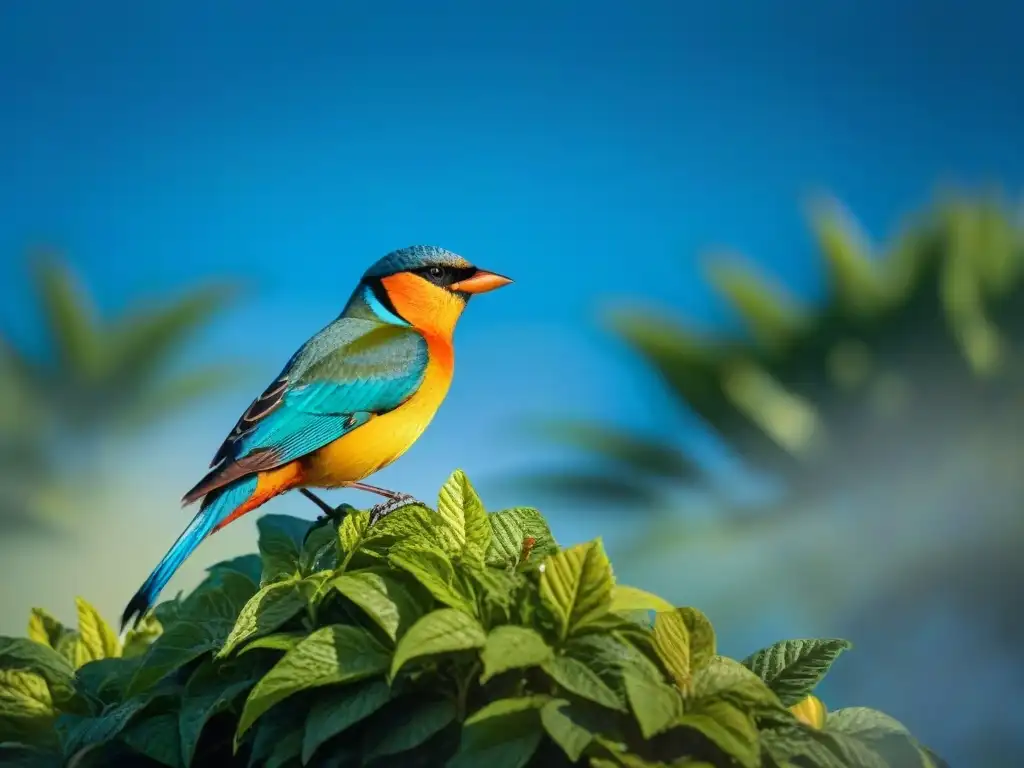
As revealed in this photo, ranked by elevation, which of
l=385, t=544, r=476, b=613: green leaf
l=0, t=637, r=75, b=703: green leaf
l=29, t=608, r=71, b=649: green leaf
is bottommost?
l=0, t=637, r=75, b=703: green leaf

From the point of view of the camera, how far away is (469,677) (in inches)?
95.5

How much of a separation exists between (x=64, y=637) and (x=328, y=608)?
1707mm

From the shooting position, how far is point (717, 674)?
2.46m

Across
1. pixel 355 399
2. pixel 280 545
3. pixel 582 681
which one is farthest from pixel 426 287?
pixel 582 681

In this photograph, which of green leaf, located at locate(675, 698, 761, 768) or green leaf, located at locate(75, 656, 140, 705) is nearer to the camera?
green leaf, located at locate(675, 698, 761, 768)

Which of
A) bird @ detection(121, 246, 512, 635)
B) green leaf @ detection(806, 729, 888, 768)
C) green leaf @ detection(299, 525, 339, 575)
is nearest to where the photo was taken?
green leaf @ detection(806, 729, 888, 768)

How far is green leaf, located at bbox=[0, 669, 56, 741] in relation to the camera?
328cm

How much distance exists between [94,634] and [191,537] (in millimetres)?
535

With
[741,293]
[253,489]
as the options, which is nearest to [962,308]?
[741,293]

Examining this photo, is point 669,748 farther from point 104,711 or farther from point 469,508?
point 104,711

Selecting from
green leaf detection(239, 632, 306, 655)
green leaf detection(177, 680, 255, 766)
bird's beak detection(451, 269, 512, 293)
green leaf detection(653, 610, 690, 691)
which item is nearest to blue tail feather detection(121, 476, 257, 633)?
green leaf detection(177, 680, 255, 766)

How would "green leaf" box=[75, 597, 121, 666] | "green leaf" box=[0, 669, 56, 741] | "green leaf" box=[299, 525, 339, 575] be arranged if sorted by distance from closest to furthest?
"green leaf" box=[299, 525, 339, 575], "green leaf" box=[0, 669, 56, 741], "green leaf" box=[75, 597, 121, 666]

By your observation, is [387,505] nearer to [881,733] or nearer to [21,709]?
[21,709]

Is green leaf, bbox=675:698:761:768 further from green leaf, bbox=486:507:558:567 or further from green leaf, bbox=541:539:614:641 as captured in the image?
green leaf, bbox=486:507:558:567
